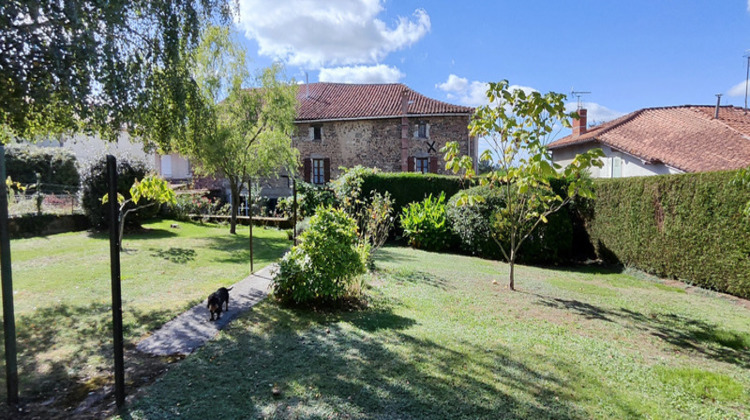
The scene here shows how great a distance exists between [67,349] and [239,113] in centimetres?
1085

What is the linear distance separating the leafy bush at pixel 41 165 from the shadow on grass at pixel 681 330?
58.2 feet

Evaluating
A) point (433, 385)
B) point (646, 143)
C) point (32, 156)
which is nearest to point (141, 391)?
point (433, 385)

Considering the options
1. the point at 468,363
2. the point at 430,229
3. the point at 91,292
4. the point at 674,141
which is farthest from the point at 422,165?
the point at 468,363

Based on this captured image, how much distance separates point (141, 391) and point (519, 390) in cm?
290

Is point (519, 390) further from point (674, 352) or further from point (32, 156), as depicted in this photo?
point (32, 156)

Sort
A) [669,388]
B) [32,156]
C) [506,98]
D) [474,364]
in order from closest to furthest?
1. [669,388]
2. [474,364]
3. [506,98]
4. [32,156]

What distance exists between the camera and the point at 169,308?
5.18 metres

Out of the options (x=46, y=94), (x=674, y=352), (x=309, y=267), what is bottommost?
(x=674, y=352)

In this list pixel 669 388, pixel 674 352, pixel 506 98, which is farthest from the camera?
pixel 506 98

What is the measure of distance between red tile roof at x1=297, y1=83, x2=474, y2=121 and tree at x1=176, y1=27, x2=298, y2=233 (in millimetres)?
9268

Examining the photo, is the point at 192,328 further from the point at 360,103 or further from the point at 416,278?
the point at 360,103

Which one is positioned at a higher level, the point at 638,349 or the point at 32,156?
the point at 32,156

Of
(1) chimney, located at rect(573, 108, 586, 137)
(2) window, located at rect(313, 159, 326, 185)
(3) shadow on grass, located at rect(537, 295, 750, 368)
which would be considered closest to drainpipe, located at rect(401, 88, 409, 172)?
(2) window, located at rect(313, 159, 326, 185)

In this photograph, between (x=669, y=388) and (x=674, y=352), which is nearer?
(x=669, y=388)
